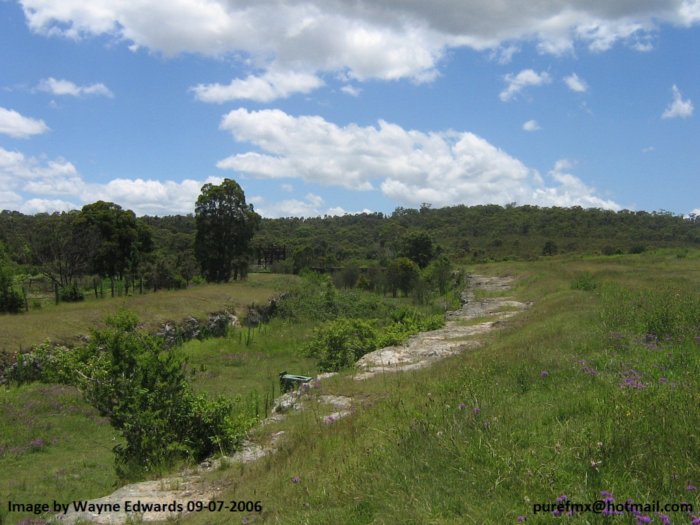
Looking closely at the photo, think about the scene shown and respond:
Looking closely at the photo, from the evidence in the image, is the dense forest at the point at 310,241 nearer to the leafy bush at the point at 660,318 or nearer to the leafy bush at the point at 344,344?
the leafy bush at the point at 344,344

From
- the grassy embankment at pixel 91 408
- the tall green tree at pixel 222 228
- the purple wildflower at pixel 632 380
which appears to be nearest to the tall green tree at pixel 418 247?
the tall green tree at pixel 222 228

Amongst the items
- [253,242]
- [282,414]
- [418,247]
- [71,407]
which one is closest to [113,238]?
[71,407]

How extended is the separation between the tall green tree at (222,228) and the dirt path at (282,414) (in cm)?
2239

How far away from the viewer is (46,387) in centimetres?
1162

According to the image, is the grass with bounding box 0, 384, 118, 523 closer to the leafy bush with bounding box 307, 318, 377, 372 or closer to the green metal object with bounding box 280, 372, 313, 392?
the green metal object with bounding box 280, 372, 313, 392

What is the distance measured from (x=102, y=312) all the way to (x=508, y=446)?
17.8 meters

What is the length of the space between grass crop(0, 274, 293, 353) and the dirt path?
4352mm

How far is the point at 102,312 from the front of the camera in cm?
1833

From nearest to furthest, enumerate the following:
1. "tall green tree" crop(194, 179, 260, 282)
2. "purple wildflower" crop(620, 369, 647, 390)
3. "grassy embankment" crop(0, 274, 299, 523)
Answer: "purple wildflower" crop(620, 369, 647, 390)
"grassy embankment" crop(0, 274, 299, 523)
"tall green tree" crop(194, 179, 260, 282)

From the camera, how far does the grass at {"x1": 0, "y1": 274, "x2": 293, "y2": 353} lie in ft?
47.1

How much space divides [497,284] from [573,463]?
28522 millimetres

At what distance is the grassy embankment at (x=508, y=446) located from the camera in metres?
2.95

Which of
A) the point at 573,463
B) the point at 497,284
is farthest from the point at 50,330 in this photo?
the point at 497,284

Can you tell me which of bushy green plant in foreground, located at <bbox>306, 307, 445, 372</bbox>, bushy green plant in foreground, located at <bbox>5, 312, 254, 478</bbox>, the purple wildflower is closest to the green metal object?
bushy green plant in foreground, located at <bbox>306, 307, 445, 372</bbox>
